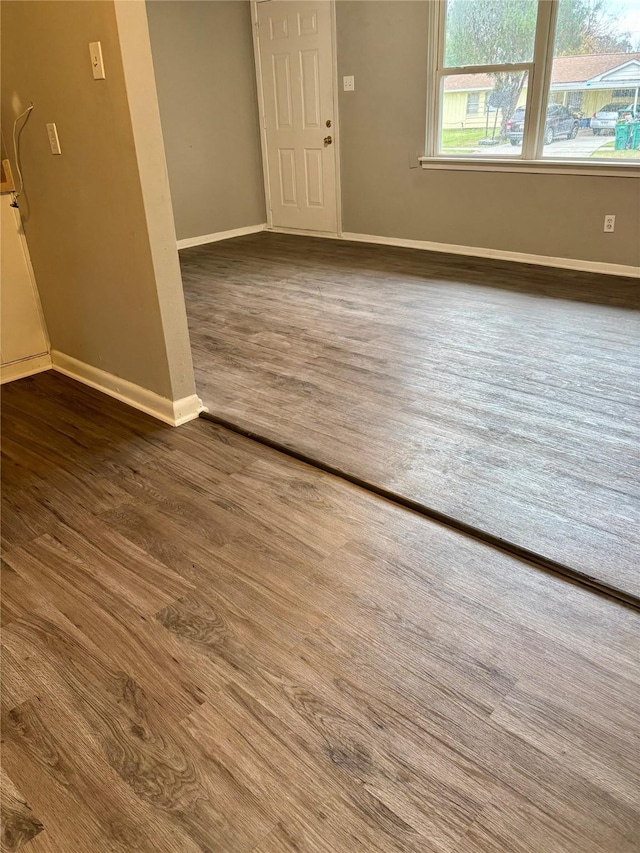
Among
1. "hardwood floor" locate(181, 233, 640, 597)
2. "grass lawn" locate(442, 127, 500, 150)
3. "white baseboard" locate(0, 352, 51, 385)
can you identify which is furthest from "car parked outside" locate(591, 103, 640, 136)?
"white baseboard" locate(0, 352, 51, 385)

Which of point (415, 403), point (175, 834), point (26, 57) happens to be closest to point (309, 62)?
point (26, 57)

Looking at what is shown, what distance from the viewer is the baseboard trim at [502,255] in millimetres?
4371

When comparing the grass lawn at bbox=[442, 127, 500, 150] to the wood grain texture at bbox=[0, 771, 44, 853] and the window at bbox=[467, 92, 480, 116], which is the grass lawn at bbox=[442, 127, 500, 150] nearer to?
the window at bbox=[467, 92, 480, 116]

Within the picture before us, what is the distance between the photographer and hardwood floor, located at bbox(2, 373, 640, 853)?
1.13 metres

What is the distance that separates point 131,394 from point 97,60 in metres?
1.30

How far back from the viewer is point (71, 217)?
2.67 metres

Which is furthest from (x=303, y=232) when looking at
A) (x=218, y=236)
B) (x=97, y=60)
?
(x=97, y=60)

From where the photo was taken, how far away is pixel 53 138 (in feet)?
8.34

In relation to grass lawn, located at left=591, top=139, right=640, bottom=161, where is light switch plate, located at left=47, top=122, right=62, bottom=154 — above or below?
above

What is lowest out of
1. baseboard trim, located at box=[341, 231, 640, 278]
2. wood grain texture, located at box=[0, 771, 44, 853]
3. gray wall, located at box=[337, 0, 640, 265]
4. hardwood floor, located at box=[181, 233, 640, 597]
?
wood grain texture, located at box=[0, 771, 44, 853]

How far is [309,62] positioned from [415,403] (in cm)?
423

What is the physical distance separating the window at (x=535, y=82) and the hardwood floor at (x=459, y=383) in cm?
85

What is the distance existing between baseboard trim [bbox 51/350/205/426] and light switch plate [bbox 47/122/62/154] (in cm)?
95

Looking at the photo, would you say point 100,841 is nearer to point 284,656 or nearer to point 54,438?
point 284,656
